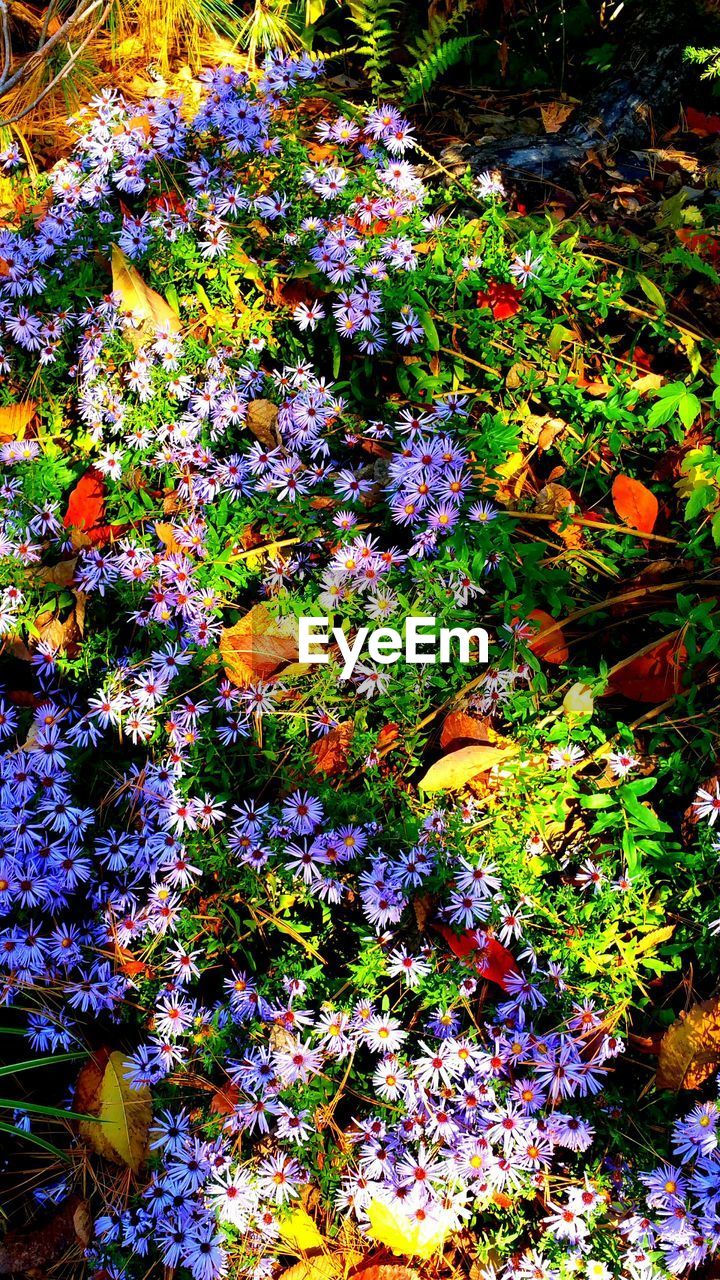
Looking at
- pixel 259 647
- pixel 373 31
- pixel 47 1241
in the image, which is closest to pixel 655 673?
pixel 259 647

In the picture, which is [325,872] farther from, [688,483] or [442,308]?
[442,308]

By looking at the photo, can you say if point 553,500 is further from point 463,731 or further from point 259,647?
point 259,647

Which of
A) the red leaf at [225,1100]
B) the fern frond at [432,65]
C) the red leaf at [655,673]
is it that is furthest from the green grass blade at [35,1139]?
the fern frond at [432,65]

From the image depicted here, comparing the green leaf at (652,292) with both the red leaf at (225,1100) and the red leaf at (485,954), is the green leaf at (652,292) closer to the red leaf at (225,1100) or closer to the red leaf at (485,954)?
the red leaf at (485,954)

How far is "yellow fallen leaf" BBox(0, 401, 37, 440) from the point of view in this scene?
2973 millimetres

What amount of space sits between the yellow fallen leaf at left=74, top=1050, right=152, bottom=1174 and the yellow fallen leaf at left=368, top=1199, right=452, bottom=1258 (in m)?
0.55

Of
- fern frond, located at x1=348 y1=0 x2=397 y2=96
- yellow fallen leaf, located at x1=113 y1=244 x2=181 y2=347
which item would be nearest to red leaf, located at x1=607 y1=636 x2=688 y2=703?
yellow fallen leaf, located at x1=113 y1=244 x2=181 y2=347

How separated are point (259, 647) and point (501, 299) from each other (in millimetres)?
1203

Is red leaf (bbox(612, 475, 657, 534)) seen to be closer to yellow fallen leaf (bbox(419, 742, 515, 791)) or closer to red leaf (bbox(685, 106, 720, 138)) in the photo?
yellow fallen leaf (bbox(419, 742, 515, 791))

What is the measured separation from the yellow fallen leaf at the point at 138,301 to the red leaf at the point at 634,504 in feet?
4.52

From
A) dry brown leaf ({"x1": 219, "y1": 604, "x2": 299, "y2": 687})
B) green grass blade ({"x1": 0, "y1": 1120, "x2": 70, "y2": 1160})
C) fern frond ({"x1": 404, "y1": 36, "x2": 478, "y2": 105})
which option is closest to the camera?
green grass blade ({"x1": 0, "y1": 1120, "x2": 70, "y2": 1160})

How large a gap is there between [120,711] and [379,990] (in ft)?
3.06

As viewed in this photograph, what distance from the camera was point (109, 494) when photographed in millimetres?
2775

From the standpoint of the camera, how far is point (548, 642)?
2.35 metres
